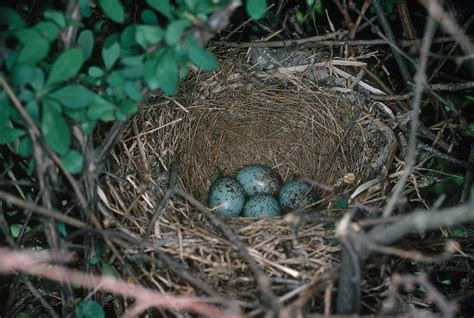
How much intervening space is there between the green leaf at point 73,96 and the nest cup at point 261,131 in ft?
2.32

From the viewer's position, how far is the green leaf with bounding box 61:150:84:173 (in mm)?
1144

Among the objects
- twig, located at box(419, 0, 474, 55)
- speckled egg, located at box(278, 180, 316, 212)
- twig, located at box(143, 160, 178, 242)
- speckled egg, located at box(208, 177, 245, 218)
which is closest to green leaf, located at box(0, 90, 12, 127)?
twig, located at box(143, 160, 178, 242)

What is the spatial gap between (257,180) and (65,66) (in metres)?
1.21

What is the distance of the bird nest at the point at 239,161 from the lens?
1.36 m

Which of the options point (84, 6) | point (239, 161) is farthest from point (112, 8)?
point (239, 161)

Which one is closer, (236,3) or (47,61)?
(236,3)

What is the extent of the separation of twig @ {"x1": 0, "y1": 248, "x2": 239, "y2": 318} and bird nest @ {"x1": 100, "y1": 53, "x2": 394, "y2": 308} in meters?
0.05

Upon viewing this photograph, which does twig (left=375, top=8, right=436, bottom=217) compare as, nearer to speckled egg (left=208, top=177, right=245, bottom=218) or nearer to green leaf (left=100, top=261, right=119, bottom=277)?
green leaf (left=100, top=261, right=119, bottom=277)

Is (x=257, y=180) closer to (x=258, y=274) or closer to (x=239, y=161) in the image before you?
(x=239, y=161)

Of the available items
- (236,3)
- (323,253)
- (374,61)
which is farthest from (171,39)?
(374,61)

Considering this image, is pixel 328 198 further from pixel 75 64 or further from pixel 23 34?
pixel 23 34

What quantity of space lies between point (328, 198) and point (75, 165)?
2.92 feet

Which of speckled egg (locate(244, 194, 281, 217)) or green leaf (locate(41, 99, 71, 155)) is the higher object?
green leaf (locate(41, 99, 71, 155))

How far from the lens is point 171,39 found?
104 centimetres
